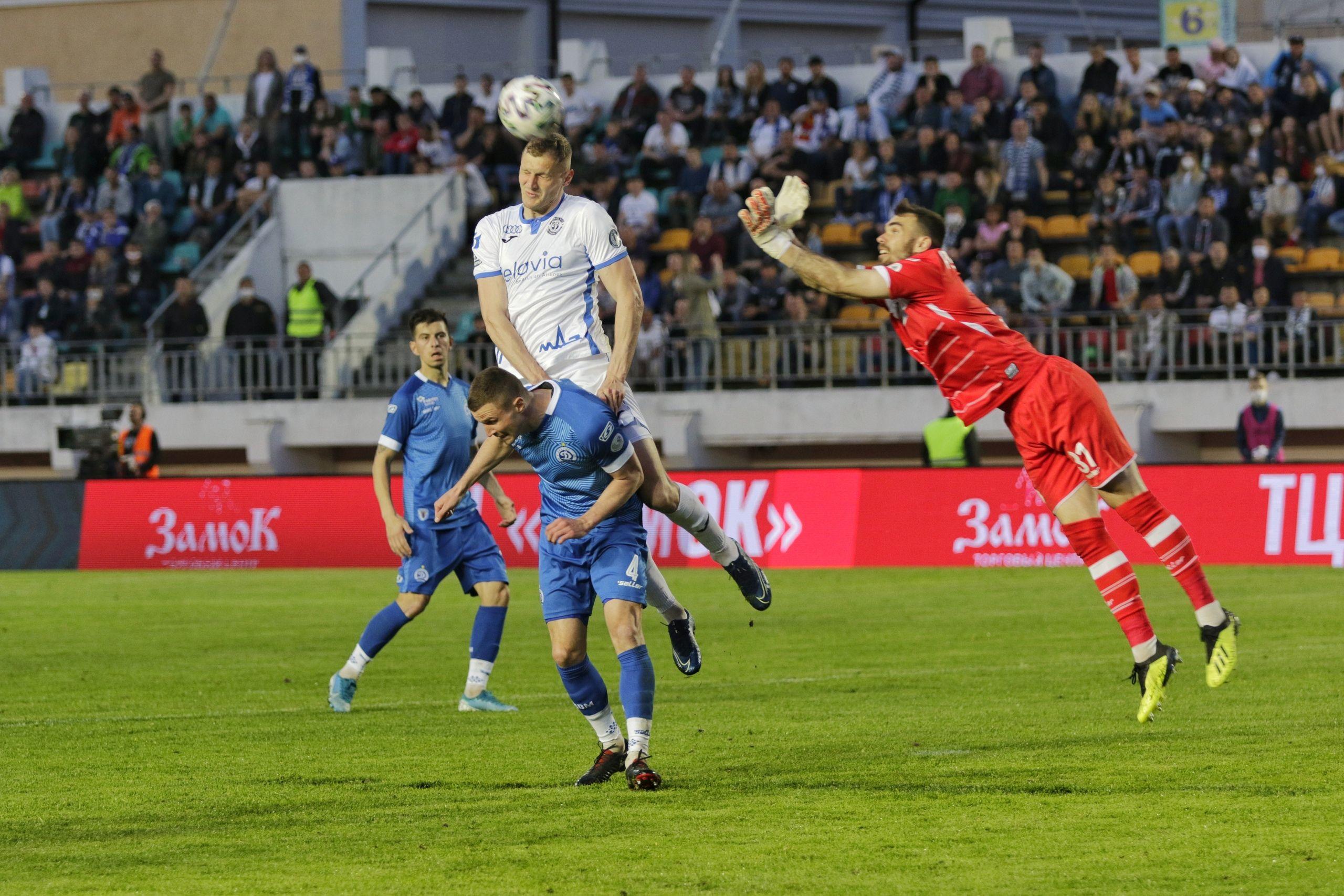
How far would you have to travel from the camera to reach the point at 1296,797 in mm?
7715

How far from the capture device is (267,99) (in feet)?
112

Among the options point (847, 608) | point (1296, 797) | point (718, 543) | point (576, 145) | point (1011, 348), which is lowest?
point (847, 608)

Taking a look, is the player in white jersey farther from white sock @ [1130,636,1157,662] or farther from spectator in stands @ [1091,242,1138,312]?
spectator in stands @ [1091,242,1138,312]

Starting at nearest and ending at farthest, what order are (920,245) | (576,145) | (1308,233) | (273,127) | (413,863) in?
(413,863) → (920,245) → (1308,233) → (576,145) → (273,127)

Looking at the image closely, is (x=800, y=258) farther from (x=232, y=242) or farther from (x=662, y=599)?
(x=232, y=242)

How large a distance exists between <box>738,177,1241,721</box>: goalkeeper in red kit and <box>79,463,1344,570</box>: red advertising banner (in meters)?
9.24

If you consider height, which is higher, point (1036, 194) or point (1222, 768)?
point (1036, 194)

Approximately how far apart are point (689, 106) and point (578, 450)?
2406cm

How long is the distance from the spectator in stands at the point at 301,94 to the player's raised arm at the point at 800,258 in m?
26.5

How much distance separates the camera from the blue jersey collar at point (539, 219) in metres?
9.23

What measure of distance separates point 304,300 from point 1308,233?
14546 mm

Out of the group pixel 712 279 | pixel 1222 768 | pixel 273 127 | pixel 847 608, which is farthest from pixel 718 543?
pixel 273 127

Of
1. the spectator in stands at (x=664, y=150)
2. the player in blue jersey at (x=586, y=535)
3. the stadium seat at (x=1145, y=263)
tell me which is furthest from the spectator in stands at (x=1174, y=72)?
the player in blue jersey at (x=586, y=535)

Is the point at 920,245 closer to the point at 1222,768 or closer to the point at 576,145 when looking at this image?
the point at 1222,768
